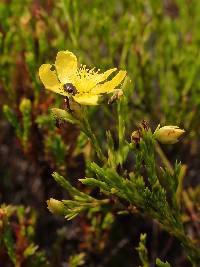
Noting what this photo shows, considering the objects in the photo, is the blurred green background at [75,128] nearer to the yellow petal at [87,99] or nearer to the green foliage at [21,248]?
the green foliage at [21,248]

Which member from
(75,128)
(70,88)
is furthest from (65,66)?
(75,128)

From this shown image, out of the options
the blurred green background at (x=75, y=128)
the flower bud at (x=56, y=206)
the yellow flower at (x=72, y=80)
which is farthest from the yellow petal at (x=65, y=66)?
the flower bud at (x=56, y=206)

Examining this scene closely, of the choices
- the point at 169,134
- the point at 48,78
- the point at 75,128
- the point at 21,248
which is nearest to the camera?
the point at 169,134

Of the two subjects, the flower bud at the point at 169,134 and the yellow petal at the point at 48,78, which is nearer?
the flower bud at the point at 169,134

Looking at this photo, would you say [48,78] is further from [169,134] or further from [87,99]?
[169,134]

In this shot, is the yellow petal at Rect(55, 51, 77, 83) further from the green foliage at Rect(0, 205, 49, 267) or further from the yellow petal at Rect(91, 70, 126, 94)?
the green foliage at Rect(0, 205, 49, 267)

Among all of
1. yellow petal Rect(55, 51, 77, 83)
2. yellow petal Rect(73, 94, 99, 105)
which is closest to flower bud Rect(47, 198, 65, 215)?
yellow petal Rect(73, 94, 99, 105)

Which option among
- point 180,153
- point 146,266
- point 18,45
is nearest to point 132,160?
point 180,153
